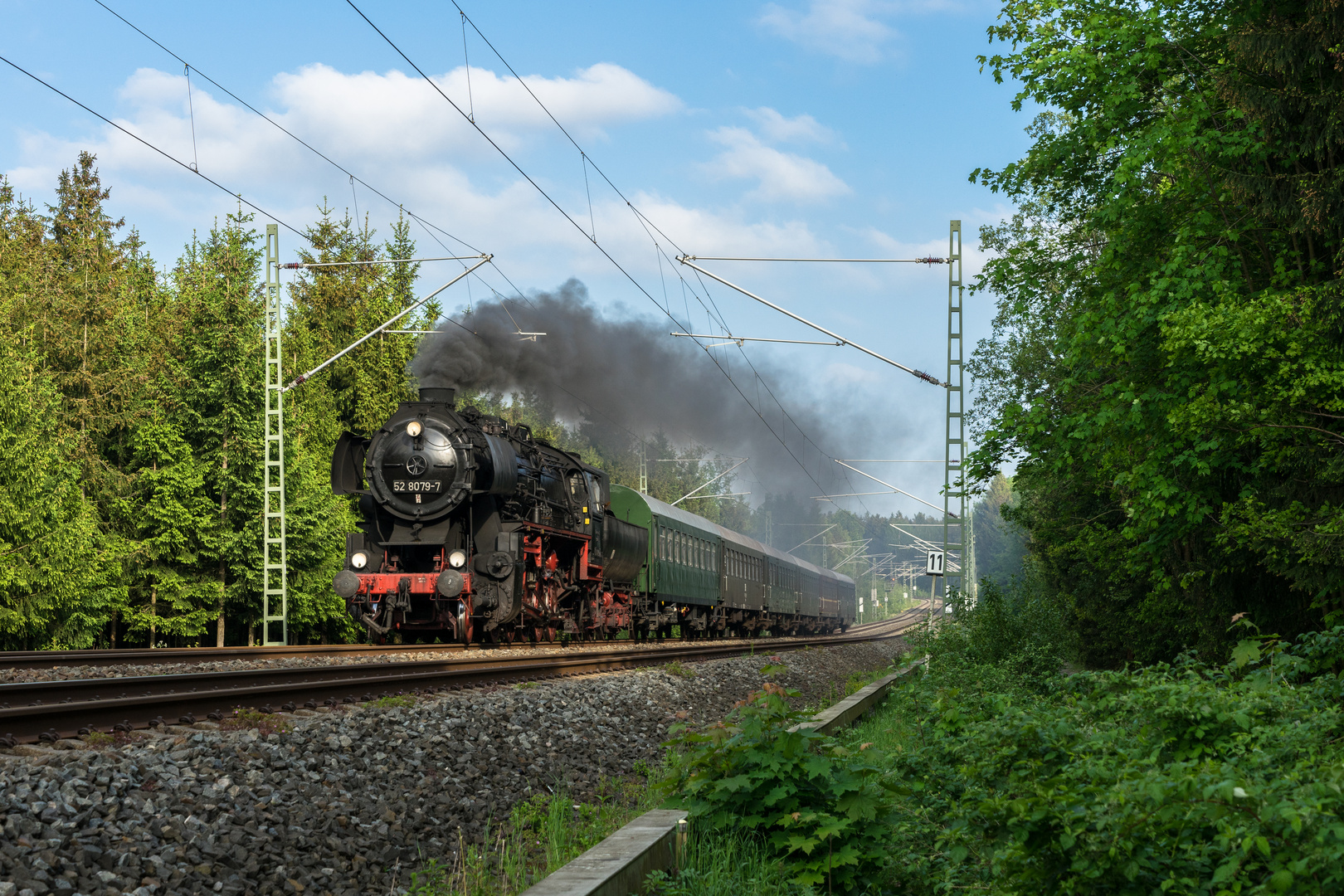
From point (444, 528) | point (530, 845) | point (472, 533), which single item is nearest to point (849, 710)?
point (530, 845)

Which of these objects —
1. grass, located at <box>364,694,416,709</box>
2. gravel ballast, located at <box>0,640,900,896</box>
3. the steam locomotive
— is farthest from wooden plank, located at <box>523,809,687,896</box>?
the steam locomotive

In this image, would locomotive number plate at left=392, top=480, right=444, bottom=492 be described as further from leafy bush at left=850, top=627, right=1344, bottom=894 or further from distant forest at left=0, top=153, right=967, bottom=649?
leafy bush at left=850, top=627, right=1344, bottom=894

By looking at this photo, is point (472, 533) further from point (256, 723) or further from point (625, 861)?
point (625, 861)

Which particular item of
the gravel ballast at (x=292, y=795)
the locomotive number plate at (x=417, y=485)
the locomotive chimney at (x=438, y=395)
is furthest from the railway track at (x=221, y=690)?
the locomotive chimney at (x=438, y=395)

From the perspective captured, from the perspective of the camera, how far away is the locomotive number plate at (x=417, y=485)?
61.0 feet

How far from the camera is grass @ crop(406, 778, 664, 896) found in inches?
231

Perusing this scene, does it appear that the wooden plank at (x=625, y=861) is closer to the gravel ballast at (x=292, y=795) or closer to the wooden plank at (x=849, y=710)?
the wooden plank at (x=849, y=710)

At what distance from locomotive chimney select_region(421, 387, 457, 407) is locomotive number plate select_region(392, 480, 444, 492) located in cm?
194

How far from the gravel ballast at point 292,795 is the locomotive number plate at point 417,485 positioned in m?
8.63

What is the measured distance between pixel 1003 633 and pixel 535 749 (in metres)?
11.0

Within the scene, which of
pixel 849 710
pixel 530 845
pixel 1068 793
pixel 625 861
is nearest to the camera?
pixel 1068 793

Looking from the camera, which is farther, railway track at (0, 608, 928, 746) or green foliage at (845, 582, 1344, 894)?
railway track at (0, 608, 928, 746)

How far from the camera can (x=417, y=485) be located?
18.7 metres

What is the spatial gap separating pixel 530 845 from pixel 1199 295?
11012 mm
